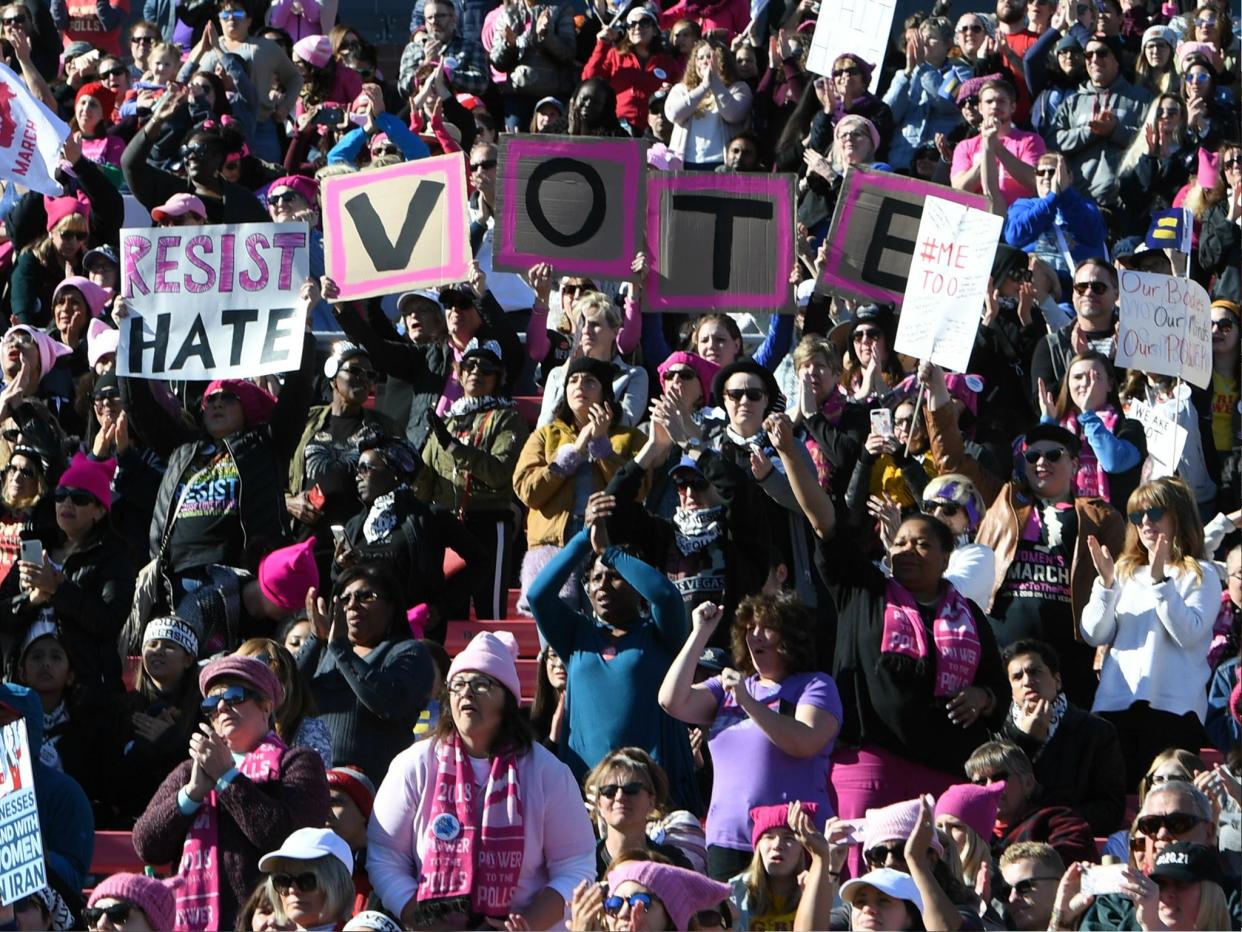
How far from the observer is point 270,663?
10094 millimetres

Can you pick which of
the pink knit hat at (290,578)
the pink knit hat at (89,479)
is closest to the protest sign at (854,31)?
the pink knit hat at (89,479)

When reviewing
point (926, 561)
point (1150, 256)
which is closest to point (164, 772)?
point (926, 561)

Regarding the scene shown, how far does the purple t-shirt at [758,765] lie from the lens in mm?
9766

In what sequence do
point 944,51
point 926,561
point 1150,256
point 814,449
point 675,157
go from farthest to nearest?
point 944,51 < point 675,157 < point 1150,256 < point 814,449 < point 926,561

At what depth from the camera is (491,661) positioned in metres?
9.33

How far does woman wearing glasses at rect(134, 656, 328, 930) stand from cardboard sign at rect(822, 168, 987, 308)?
4957 millimetres

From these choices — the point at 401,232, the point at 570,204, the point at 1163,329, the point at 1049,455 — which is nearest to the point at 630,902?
the point at 1049,455

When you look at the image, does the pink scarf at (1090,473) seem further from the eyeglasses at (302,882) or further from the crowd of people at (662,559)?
the eyeglasses at (302,882)

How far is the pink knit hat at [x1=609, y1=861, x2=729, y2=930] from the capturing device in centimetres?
830

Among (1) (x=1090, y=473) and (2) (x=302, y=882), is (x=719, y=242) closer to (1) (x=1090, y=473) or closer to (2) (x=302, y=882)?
(1) (x=1090, y=473)

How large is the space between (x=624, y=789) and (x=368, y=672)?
1543 millimetres

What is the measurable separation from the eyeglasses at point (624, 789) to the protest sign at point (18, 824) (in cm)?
171

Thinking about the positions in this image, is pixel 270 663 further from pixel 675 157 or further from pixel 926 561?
pixel 675 157

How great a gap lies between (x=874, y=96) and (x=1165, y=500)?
20.7 ft
